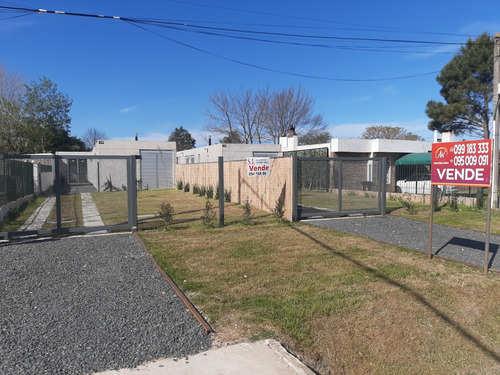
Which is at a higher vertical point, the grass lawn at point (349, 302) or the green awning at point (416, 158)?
the green awning at point (416, 158)

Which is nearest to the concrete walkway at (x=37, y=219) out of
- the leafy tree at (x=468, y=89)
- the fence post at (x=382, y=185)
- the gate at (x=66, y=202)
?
the gate at (x=66, y=202)

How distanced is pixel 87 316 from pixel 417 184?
1777cm

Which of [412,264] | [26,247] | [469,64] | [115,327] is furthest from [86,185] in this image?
[469,64]

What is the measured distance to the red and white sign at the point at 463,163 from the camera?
5.75m

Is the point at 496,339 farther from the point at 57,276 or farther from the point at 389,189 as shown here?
the point at 389,189

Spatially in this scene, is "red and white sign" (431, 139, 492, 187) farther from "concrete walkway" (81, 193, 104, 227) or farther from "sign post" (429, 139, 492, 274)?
"concrete walkway" (81, 193, 104, 227)

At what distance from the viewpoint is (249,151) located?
2625 centimetres

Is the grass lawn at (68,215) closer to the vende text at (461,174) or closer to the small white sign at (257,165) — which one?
the small white sign at (257,165)

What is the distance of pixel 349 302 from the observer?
15.6ft

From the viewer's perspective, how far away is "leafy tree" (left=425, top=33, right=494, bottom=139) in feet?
79.7

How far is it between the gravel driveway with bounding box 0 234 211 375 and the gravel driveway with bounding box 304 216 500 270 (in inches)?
206

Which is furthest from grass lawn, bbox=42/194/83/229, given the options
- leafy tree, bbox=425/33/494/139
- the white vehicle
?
leafy tree, bbox=425/33/494/139

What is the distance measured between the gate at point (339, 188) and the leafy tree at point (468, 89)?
14.0m

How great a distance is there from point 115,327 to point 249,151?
22.7 m
